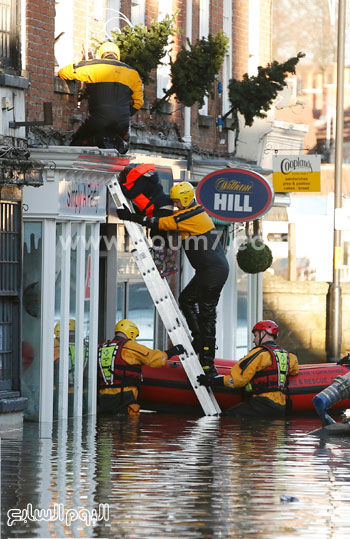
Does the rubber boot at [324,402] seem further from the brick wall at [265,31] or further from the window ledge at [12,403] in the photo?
the brick wall at [265,31]

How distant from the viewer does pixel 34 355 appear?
55.2 feet

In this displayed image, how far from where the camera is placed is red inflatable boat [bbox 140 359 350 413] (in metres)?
18.1

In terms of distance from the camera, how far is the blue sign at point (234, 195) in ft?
69.5

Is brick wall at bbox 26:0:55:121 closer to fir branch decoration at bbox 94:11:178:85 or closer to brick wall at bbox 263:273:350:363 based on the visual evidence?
fir branch decoration at bbox 94:11:178:85

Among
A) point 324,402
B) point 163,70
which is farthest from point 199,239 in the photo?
point 163,70

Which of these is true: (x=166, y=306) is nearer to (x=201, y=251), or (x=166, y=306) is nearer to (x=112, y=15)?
(x=201, y=251)

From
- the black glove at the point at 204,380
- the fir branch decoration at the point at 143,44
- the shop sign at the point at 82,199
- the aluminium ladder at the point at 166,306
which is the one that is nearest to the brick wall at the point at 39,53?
the shop sign at the point at 82,199

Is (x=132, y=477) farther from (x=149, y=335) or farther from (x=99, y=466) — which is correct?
(x=149, y=335)

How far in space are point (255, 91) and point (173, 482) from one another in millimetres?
12610

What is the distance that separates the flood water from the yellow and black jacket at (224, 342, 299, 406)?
781 mm

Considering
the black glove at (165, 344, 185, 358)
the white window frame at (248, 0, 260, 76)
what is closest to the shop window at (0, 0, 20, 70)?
the black glove at (165, 344, 185, 358)

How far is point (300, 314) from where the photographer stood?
30328 mm

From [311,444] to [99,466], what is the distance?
314 centimetres

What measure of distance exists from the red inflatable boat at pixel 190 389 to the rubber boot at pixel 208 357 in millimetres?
311
